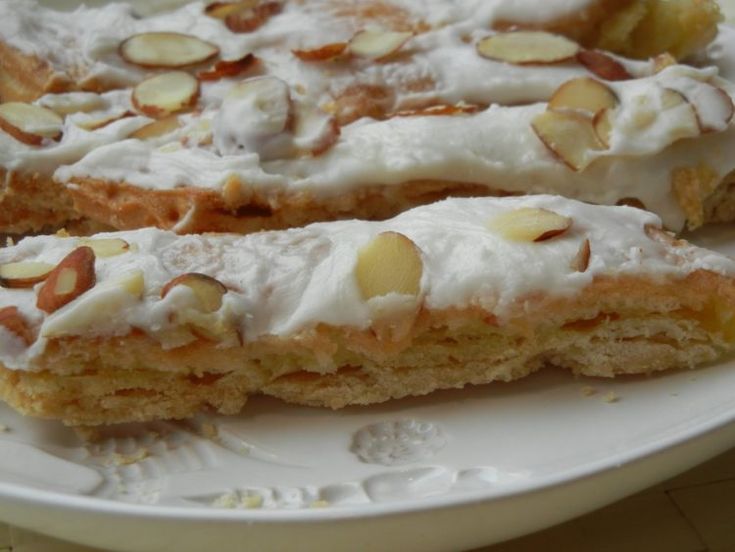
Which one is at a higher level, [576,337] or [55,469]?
[576,337]

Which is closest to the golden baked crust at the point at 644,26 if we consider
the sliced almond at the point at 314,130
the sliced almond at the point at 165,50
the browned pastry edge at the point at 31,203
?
the sliced almond at the point at 314,130

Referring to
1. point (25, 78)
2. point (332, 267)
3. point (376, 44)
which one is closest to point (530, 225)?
point (332, 267)

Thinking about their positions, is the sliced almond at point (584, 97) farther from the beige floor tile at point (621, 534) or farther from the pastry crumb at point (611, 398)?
the beige floor tile at point (621, 534)

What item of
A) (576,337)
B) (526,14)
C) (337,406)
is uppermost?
(526,14)

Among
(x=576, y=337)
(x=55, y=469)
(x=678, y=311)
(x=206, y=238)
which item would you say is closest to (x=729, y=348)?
(x=678, y=311)

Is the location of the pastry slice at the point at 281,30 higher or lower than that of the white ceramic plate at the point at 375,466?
higher

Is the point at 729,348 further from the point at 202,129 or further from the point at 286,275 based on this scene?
the point at 202,129

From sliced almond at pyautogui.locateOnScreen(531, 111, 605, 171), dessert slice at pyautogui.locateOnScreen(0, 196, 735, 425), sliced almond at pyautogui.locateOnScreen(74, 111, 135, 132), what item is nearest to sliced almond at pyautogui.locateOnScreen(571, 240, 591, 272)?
dessert slice at pyautogui.locateOnScreen(0, 196, 735, 425)
